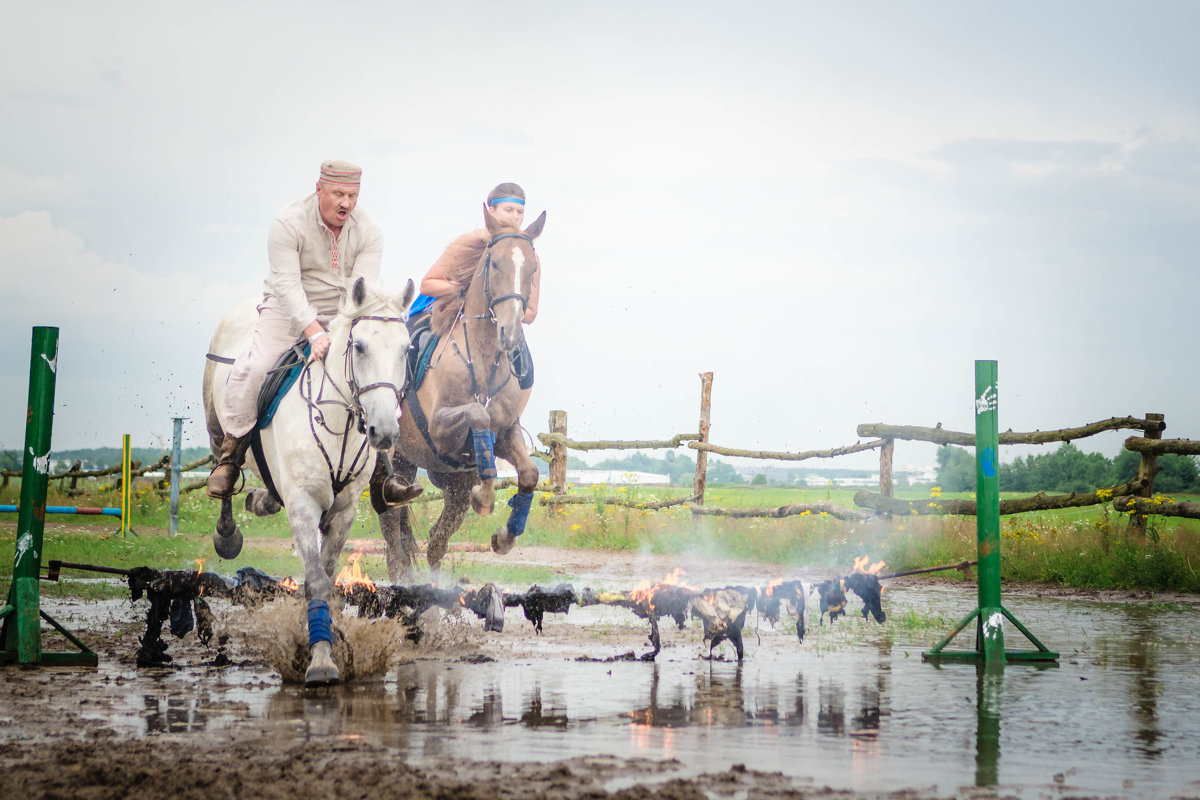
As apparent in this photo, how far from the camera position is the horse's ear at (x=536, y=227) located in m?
8.00

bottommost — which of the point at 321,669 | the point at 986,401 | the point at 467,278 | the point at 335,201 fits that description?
the point at 321,669

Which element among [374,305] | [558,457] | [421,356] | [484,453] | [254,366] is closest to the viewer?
[374,305]

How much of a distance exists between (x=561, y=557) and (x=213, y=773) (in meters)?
11.5

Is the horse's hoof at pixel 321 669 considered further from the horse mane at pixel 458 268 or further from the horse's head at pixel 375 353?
the horse mane at pixel 458 268

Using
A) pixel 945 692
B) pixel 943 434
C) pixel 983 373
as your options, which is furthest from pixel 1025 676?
pixel 943 434

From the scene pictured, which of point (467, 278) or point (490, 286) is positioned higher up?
point (467, 278)

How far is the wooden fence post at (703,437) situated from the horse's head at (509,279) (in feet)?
33.3

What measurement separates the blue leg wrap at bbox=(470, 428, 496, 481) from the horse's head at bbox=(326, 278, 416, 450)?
4.49 feet

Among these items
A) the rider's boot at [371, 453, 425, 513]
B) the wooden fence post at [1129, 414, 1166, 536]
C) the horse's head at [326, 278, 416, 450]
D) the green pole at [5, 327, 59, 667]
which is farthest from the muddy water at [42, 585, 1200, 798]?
the wooden fence post at [1129, 414, 1166, 536]

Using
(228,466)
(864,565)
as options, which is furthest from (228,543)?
(864,565)

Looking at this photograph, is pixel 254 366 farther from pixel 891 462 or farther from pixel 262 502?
pixel 891 462

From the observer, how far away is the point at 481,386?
8383 millimetres

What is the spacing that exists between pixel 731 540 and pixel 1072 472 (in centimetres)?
1021

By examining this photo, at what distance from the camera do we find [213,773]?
399 centimetres
